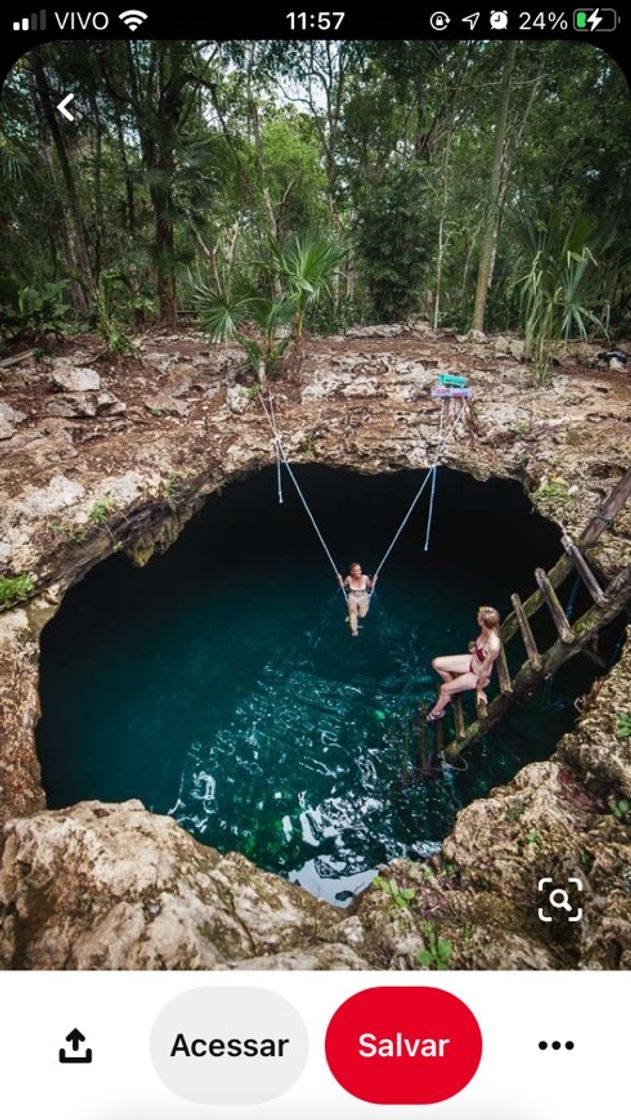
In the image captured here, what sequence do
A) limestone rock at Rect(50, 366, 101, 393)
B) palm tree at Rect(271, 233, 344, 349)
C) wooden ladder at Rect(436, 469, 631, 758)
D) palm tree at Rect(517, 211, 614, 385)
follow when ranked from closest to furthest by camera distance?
wooden ladder at Rect(436, 469, 631, 758) < palm tree at Rect(517, 211, 614, 385) < palm tree at Rect(271, 233, 344, 349) < limestone rock at Rect(50, 366, 101, 393)

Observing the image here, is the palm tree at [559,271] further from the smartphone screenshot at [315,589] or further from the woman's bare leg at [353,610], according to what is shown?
the woman's bare leg at [353,610]

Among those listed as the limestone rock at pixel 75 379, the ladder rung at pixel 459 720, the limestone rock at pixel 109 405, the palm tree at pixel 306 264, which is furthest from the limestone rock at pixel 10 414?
the ladder rung at pixel 459 720

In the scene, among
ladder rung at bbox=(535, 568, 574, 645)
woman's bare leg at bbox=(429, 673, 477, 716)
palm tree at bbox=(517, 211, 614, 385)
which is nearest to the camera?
ladder rung at bbox=(535, 568, 574, 645)

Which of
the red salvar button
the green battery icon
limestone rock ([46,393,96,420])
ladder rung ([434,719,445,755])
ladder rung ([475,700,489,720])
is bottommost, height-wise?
ladder rung ([434,719,445,755])

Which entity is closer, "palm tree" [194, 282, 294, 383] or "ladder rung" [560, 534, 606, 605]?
"ladder rung" [560, 534, 606, 605]

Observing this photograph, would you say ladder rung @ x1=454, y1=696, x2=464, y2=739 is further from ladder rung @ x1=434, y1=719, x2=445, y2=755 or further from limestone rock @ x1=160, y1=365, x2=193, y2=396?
limestone rock @ x1=160, y1=365, x2=193, y2=396

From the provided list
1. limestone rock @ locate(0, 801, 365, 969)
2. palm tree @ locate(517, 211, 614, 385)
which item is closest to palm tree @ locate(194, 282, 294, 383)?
palm tree @ locate(517, 211, 614, 385)

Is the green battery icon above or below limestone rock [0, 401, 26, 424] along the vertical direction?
above
